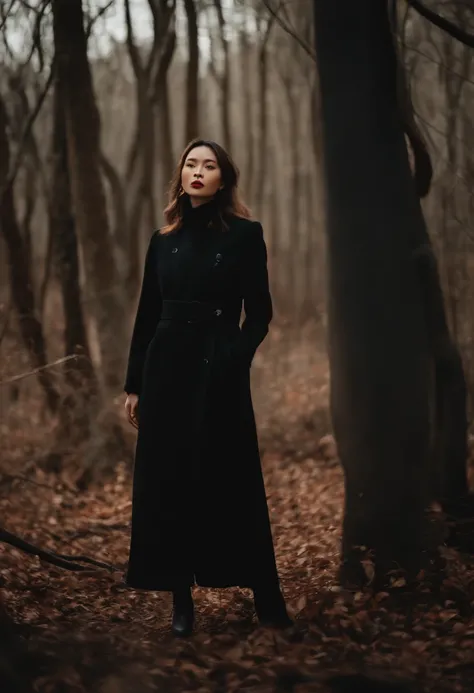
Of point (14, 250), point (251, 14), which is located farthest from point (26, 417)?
point (251, 14)

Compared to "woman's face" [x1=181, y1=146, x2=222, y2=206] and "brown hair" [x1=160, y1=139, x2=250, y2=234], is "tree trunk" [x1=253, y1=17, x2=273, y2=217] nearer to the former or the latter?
"brown hair" [x1=160, y1=139, x2=250, y2=234]

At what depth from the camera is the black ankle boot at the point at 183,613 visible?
15.5 feet

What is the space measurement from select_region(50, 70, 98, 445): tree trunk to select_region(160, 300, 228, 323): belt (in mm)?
4379

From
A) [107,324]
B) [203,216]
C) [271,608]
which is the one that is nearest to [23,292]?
[107,324]

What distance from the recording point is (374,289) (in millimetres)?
5223

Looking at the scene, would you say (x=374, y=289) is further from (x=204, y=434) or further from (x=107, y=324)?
(x=107, y=324)

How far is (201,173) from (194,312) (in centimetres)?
71

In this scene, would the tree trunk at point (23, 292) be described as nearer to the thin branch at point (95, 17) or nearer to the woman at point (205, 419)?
the thin branch at point (95, 17)

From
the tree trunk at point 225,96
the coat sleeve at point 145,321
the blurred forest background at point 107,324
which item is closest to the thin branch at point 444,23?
the blurred forest background at point 107,324

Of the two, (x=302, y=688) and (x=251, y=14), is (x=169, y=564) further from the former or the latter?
(x=251, y=14)

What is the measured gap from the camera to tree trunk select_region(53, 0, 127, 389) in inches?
355

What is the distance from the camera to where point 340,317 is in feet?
17.6

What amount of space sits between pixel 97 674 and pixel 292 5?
7.35 meters

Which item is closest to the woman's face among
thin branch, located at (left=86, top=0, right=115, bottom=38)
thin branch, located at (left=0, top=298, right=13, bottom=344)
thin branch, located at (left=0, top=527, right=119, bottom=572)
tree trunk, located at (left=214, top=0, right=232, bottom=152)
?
thin branch, located at (left=0, top=527, right=119, bottom=572)
